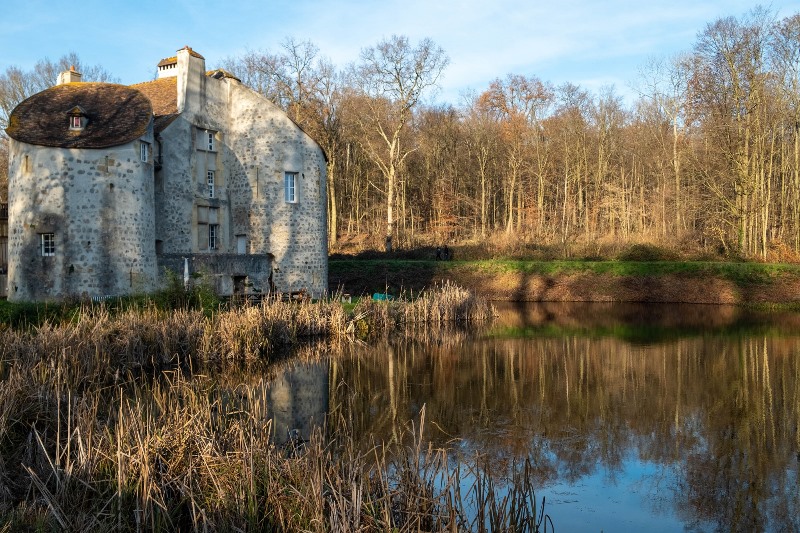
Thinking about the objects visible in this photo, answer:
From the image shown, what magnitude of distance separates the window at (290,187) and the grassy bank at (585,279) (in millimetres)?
6943

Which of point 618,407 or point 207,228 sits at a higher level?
point 207,228

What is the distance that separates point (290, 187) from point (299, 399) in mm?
16287

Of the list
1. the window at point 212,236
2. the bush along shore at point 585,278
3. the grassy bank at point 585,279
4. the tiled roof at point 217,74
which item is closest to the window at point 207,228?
the window at point 212,236

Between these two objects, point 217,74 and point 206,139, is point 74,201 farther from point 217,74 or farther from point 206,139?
point 217,74

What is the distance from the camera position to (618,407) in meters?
11.6

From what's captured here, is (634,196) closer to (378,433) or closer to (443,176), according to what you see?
(443,176)

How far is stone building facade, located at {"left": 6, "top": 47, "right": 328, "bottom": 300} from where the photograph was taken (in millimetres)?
19594

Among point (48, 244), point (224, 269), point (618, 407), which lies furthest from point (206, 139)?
point (618, 407)

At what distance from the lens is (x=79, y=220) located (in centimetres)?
1970

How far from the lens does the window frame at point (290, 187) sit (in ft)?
88.3

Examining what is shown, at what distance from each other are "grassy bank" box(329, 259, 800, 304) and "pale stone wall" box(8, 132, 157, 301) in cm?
1384

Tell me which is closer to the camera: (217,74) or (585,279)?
(217,74)

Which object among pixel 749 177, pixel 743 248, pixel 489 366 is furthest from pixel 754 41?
pixel 489 366

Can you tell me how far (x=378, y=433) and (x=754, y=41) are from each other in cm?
3138
